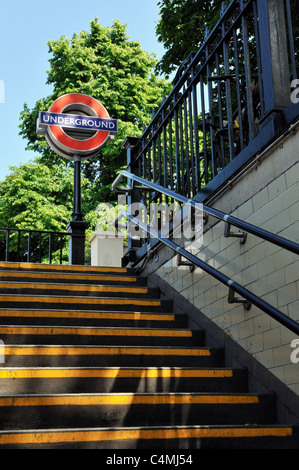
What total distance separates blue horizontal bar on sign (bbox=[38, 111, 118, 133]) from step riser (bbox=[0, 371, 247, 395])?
555 cm

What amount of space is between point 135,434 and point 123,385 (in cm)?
69

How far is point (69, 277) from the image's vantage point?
546 cm

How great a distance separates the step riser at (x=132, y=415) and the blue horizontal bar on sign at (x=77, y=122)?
5878 millimetres

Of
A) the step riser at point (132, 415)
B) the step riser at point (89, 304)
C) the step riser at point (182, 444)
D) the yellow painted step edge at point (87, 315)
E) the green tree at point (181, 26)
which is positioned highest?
the green tree at point (181, 26)

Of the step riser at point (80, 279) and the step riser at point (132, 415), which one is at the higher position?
the step riser at point (80, 279)

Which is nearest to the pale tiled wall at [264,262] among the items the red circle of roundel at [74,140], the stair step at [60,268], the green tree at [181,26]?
the stair step at [60,268]

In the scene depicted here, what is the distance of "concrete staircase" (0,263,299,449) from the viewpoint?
274 centimetres

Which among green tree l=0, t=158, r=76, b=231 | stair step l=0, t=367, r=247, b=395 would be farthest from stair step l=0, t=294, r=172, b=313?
green tree l=0, t=158, r=76, b=231

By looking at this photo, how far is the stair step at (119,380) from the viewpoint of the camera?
3.17 metres

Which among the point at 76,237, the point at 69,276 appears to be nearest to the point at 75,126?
the point at 76,237

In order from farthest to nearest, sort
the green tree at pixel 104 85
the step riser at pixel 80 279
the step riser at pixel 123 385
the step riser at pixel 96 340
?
the green tree at pixel 104 85, the step riser at pixel 80 279, the step riser at pixel 96 340, the step riser at pixel 123 385

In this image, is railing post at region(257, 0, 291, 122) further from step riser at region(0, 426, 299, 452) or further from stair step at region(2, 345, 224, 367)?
step riser at region(0, 426, 299, 452)

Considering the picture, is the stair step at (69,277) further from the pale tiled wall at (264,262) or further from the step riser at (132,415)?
the step riser at (132,415)

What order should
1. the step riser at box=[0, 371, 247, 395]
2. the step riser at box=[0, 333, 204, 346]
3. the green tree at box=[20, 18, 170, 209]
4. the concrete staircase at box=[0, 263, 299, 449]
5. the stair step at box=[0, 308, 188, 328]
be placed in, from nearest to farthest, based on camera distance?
the concrete staircase at box=[0, 263, 299, 449] → the step riser at box=[0, 371, 247, 395] → the step riser at box=[0, 333, 204, 346] → the stair step at box=[0, 308, 188, 328] → the green tree at box=[20, 18, 170, 209]
